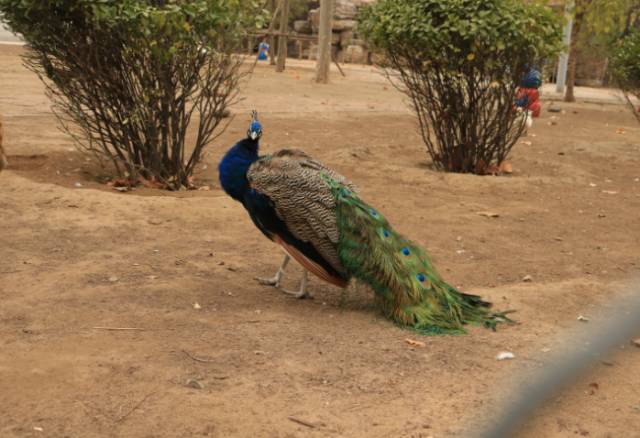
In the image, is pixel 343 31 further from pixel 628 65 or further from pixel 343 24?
pixel 628 65

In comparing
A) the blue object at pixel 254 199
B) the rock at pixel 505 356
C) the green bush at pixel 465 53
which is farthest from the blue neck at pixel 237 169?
the green bush at pixel 465 53

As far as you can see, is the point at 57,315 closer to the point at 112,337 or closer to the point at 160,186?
the point at 112,337

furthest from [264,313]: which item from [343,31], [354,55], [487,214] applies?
[354,55]

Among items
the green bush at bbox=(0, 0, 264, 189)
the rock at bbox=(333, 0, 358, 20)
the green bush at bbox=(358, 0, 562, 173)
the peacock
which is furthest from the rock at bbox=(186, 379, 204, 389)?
the rock at bbox=(333, 0, 358, 20)

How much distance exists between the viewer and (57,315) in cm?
472

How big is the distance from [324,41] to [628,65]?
32.8ft

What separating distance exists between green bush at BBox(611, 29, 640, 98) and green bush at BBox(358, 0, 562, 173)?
4.40m

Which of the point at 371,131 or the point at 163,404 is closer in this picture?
the point at 163,404

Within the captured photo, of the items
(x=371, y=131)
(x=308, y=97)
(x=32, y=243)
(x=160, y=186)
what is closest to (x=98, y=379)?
(x=32, y=243)

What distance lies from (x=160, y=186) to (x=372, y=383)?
16.3 ft

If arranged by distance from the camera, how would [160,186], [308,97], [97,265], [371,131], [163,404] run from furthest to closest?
[308,97] < [371,131] < [160,186] < [97,265] < [163,404]

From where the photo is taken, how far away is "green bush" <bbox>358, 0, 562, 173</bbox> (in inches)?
358

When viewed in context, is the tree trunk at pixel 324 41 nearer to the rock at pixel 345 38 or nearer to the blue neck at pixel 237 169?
the rock at pixel 345 38

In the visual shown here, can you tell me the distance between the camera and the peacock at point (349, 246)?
4906 mm
